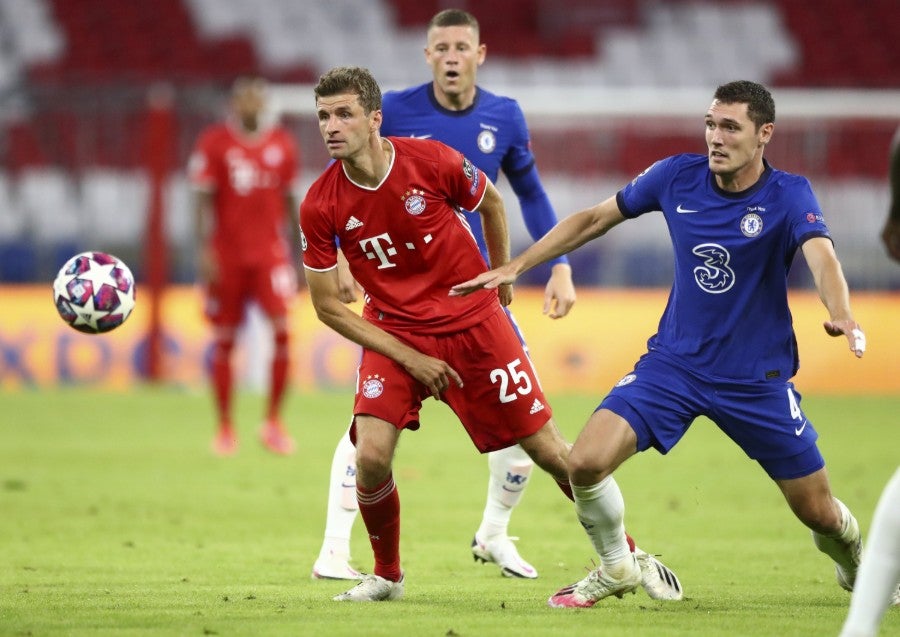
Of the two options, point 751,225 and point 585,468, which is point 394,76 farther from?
point 585,468

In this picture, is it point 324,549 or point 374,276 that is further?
point 324,549

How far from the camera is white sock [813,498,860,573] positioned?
19.0 ft

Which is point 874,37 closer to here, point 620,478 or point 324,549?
point 620,478

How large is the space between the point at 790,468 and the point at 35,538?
418 centimetres

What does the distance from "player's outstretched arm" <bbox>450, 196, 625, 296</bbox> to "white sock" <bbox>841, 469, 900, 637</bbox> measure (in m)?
1.96

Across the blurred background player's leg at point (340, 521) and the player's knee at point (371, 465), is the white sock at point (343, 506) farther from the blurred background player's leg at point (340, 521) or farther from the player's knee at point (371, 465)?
the player's knee at point (371, 465)

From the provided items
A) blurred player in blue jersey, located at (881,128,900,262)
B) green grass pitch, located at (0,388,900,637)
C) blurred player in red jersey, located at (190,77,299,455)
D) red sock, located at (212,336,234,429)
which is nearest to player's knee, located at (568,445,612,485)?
green grass pitch, located at (0,388,900,637)

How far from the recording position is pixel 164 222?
1756cm

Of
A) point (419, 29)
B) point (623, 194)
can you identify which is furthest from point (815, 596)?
point (419, 29)

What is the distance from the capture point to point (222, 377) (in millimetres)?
12008

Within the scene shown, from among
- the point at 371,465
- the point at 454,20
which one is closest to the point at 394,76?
the point at 454,20

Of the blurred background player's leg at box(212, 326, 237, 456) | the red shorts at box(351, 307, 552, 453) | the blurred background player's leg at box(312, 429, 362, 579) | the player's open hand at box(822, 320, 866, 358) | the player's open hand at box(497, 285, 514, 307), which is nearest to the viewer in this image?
the player's open hand at box(822, 320, 866, 358)

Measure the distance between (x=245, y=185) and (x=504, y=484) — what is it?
18.9 ft

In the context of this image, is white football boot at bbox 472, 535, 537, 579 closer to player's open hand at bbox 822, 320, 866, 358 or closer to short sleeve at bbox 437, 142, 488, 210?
short sleeve at bbox 437, 142, 488, 210
